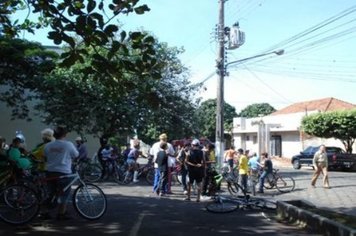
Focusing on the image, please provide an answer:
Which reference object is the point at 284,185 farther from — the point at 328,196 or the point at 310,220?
the point at 310,220

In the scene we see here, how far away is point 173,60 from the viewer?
2542 cm

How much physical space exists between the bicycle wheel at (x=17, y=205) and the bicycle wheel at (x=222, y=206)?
3973 millimetres

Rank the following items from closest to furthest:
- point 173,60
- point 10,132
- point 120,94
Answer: point 120,94 → point 173,60 → point 10,132

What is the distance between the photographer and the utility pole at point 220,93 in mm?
22781

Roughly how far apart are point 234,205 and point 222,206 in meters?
0.38

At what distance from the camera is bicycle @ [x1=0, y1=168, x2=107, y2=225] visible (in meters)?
9.48

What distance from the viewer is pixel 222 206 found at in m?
11.9

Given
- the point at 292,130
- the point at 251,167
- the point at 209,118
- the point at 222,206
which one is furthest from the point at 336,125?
the point at 209,118

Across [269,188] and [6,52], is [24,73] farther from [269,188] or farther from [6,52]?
[269,188]

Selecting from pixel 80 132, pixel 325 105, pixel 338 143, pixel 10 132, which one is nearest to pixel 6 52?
pixel 80 132

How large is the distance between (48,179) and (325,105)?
4541 centimetres

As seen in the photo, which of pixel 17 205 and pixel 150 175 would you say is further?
pixel 150 175

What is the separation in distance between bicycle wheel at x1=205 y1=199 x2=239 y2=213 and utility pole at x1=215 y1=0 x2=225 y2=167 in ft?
34.2

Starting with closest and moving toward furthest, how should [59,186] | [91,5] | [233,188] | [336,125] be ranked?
[91,5], [59,186], [233,188], [336,125]
